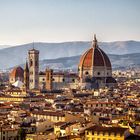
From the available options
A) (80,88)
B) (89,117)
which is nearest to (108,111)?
(89,117)

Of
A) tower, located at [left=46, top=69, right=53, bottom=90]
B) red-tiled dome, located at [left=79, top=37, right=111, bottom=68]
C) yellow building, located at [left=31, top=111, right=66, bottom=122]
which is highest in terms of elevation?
red-tiled dome, located at [left=79, top=37, right=111, bottom=68]

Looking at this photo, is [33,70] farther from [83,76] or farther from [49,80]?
[83,76]

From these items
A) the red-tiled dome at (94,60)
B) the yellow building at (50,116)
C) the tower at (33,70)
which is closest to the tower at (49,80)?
the tower at (33,70)

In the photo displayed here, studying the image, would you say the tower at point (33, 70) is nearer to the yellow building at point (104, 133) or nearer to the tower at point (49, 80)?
the tower at point (49, 80)

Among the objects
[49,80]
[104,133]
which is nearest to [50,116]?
[104,133]

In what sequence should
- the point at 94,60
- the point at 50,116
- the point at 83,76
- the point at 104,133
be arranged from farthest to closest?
1. the point at 94,60
2. the point at 83,76
3. the point at 50,116
4. the point at 104,133

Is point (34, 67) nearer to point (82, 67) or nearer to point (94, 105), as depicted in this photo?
Answer: point (82, 67)

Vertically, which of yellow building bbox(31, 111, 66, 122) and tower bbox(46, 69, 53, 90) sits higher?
tower bbox(46, 69, 53, 90)

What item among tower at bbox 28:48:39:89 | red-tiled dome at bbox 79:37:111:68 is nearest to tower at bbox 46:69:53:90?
tower at bbox 28:48:39:89

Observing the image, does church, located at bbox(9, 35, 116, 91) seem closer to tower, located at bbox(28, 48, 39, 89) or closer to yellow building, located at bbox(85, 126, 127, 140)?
tower, located at bbox(28, 48, 39, 89)
